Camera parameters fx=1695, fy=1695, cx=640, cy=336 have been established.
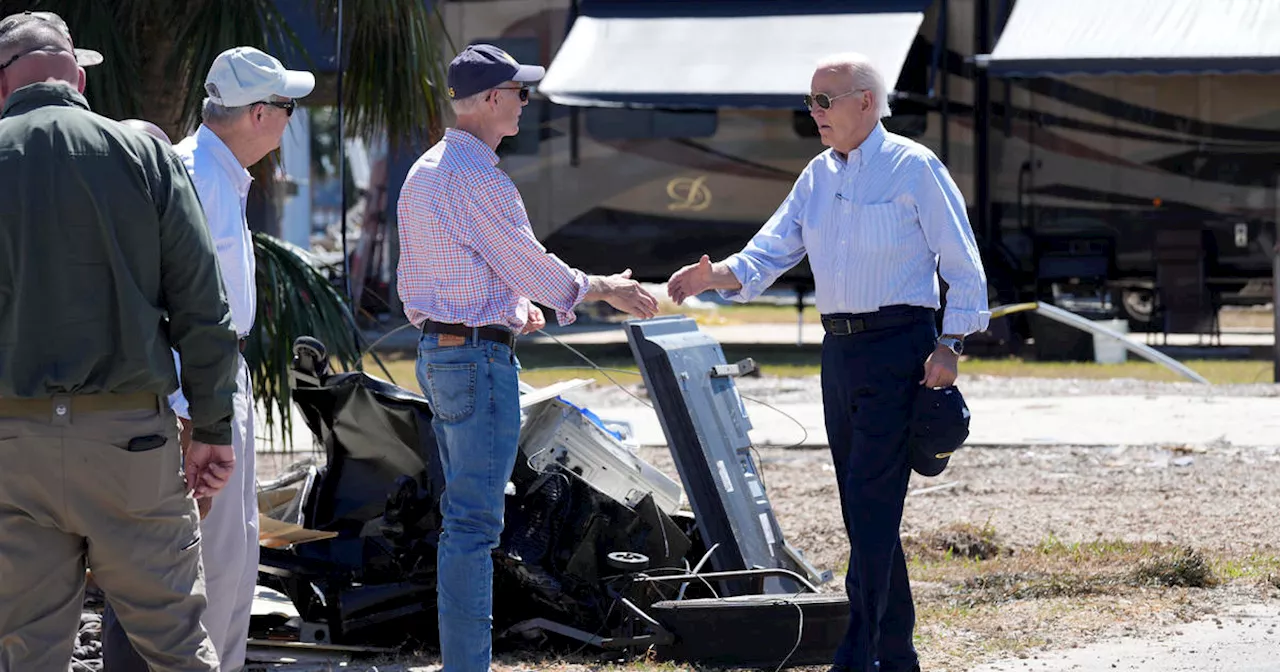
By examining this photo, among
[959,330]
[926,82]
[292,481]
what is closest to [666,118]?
[926,82]

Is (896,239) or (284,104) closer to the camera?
(284,104)

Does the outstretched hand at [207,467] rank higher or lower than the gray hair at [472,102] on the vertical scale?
lower

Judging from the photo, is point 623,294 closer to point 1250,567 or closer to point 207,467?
point 207,467

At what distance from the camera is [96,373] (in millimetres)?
3518

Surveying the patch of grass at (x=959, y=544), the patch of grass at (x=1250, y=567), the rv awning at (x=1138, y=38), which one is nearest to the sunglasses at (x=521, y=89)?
the patch of grass at (x=959, y=544)

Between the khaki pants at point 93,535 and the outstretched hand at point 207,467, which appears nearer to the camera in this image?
the khaki pants at point 93,535

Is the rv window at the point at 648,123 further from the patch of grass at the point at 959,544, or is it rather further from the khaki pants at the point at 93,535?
the khaki pants at the point at 93,535

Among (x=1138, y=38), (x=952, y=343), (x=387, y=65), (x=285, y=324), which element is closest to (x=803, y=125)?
(x=1138, y=38)

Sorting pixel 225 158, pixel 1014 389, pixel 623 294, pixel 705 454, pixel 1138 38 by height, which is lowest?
pixel 1014 389

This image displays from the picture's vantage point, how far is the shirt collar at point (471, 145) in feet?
15.3

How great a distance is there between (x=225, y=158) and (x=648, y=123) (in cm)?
1233

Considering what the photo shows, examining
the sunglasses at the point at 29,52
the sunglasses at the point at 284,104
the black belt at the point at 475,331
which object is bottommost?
the black belt at the point at 475,331

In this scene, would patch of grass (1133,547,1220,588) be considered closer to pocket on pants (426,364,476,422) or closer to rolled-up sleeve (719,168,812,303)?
rolled-up sleeve (719,168,812,303)

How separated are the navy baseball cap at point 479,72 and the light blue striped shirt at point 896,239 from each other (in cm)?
102
